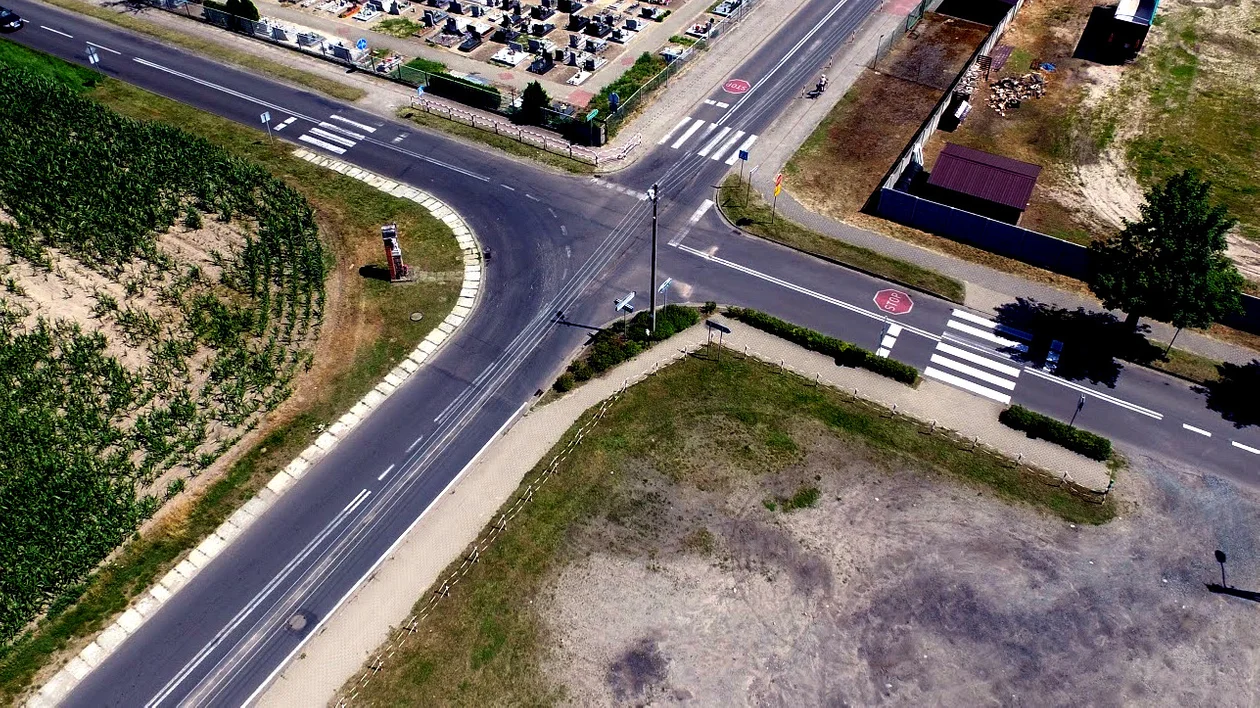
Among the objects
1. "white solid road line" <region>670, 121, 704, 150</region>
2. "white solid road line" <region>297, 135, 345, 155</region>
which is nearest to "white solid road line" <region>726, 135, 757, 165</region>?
"white solid road line" <region>670, 121, 704, 150</region>

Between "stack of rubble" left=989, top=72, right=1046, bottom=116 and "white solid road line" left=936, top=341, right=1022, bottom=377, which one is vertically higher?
"stack of rubble" left=989, top=72, right=1046, bottom=116

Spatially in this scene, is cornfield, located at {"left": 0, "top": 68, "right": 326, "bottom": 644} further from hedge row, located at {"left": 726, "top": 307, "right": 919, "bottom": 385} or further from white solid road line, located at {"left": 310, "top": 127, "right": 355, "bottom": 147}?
hedge row, located at {"left": 726, "top": 307, "right": 919, "bottom": 385}

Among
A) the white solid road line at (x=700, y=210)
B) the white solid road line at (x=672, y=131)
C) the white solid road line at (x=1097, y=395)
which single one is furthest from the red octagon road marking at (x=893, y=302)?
the white solid road line at (x=672, y=131)

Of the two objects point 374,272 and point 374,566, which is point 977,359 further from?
point 374,272

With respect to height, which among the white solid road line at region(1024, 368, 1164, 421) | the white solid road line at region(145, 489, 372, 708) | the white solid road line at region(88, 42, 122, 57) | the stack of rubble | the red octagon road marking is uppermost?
the stack of rubble

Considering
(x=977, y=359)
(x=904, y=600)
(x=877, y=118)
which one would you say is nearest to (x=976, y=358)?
(x=977, y=359)

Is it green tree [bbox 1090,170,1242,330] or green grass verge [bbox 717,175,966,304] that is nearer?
green tree [bbox 1090,170,1242,330]

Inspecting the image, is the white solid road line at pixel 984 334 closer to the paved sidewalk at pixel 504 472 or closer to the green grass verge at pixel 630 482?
the paved sidewalk at pixel 504 472
